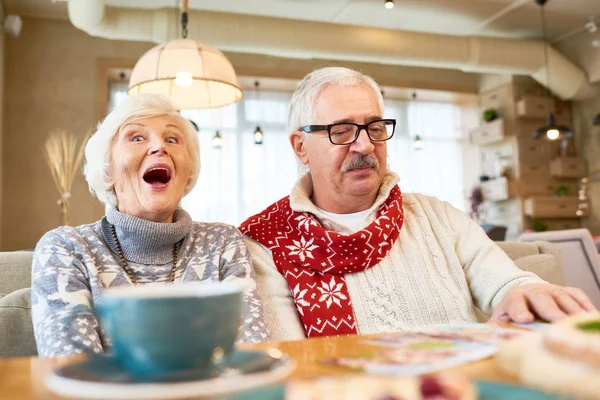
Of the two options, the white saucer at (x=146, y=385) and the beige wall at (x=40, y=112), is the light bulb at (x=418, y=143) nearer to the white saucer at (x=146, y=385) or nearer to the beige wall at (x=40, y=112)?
the beige wall at (x=40, y=112)

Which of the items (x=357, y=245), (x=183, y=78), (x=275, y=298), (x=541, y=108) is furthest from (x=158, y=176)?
(x=541, y=108)

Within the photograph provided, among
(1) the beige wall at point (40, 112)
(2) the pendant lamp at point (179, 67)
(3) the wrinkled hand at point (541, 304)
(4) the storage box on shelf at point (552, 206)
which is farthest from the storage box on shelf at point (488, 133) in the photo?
(3) the wrinkled hand at point (541, 304)

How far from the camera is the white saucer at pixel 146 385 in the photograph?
1.27 feet

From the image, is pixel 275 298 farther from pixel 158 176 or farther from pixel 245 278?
pixel 158 176

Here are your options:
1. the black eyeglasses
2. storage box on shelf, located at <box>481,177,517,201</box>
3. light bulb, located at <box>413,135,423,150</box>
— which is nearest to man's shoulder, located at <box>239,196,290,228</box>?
the black eyeglasses

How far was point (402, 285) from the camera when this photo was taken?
1.50 meters

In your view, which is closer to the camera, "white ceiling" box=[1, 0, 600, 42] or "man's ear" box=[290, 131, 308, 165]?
"man's ear" box=[290, 131, 308, 165]

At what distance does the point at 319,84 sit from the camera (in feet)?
5.64

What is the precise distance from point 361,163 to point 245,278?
0.53 m

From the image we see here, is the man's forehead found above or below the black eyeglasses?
above

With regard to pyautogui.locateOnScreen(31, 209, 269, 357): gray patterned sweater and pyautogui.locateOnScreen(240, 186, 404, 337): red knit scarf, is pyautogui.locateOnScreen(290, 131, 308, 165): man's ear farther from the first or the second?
pyautogui.locateOnScreen(31, 209, 269, 357): gray patterned sweater

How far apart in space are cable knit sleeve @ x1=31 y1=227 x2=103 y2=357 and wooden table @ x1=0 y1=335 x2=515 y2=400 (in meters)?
0.44

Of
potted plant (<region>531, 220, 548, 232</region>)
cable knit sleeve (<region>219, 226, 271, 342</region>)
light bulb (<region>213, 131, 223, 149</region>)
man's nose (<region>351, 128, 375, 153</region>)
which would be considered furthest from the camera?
potted plant (<region>531, 220, 548, 232</region>)

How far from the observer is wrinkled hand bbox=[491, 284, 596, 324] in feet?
3.09
